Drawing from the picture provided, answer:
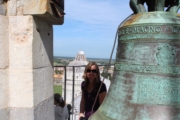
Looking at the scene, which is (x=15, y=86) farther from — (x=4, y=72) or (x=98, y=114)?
(x=98, y=114)

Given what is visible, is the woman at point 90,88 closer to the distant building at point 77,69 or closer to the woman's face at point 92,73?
the woman's face at point 92,73

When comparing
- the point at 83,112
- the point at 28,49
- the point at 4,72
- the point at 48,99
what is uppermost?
the point at 28,49

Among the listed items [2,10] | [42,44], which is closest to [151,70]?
[42,44]

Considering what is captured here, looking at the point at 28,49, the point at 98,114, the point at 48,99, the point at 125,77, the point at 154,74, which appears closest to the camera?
the point at 154,74

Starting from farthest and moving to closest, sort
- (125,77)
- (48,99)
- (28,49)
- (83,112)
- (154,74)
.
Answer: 1. (83,112)
2. (48,99)
3. (28,49)
4. (125,77)
5. (154,74)

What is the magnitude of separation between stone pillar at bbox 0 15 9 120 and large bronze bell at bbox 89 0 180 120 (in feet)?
2.80

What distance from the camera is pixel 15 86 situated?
6.25 feet

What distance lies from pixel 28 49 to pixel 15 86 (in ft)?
1.06

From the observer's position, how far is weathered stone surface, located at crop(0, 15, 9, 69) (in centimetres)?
185

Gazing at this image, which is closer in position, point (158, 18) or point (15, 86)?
point (158, 18)

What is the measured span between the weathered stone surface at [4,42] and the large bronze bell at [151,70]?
919 millimetres

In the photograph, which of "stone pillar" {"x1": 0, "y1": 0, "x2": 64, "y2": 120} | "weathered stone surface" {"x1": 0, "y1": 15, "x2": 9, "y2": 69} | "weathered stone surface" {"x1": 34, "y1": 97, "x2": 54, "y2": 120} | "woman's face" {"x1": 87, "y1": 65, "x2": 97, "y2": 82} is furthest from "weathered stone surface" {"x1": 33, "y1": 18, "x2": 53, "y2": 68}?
"woman's face" {"x1": 87, "y1": 65, "x2": 97, "y2": 82}

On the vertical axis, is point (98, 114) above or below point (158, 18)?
below

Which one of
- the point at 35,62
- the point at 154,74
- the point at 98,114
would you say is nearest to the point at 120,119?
the point at 98,114
